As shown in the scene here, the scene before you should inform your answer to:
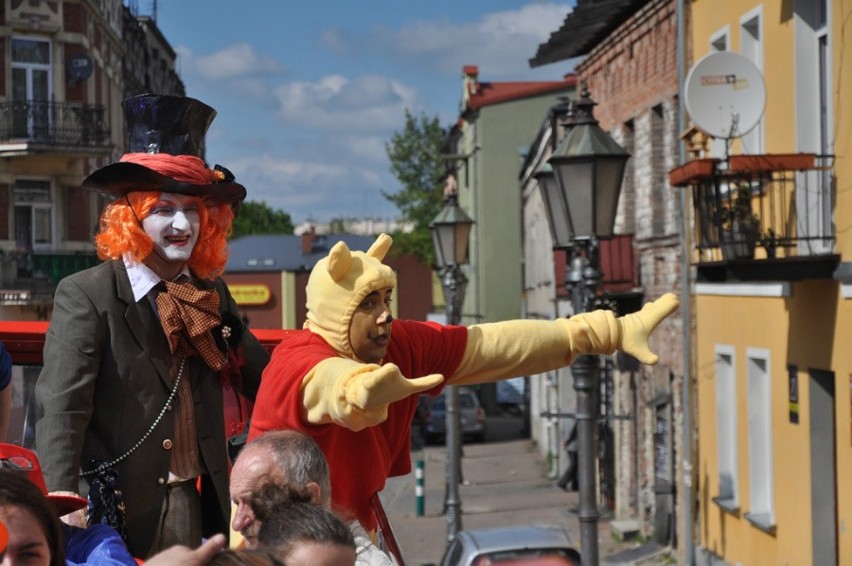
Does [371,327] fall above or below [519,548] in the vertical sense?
above

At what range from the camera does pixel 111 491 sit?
189 inches

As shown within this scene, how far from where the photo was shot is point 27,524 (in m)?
3.01

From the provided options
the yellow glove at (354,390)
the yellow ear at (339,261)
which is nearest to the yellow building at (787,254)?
the yellow ear at (339,261)

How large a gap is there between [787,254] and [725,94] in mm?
1539

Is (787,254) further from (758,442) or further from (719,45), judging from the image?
(719,45)

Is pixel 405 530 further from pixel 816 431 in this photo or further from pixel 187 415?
pixel 187 415

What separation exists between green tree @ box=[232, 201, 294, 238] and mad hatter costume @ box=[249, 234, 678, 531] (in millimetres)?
95415

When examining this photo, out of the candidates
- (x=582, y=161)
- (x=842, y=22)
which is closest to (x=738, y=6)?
(x=842, y=22)

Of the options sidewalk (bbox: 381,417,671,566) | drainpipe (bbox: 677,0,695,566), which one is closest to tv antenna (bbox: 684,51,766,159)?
drainpipe (bbox: 677,0,695,566)

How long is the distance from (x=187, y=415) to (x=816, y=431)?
8992mm

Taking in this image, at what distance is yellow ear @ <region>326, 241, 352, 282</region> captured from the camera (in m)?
4.56

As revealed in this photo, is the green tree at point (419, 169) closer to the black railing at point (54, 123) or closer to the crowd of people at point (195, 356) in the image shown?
the black railing at point (54, 123)

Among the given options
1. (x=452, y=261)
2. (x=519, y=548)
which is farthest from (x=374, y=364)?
(x=452, y=261)

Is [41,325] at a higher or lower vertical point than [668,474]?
higher
